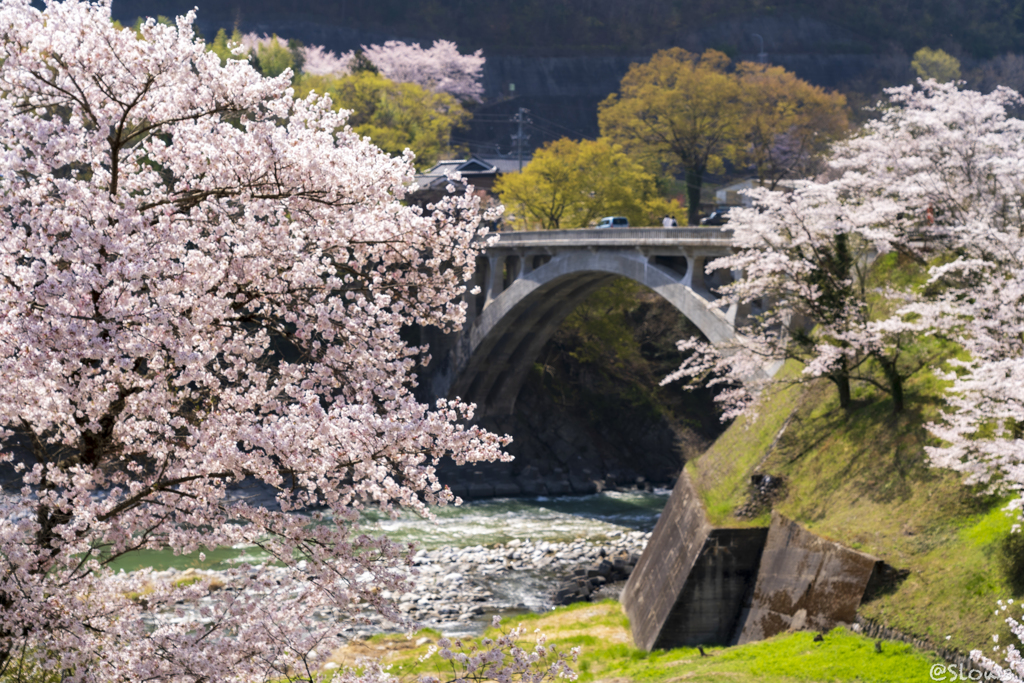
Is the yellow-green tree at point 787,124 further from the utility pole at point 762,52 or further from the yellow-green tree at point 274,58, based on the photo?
the utility pole at point 762,52

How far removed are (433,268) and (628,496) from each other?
2414cm

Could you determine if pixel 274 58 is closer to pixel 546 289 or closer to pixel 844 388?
pixel 546 289

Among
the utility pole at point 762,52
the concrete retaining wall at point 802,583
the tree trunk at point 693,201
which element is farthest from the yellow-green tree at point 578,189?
the utility pole at point 762,52

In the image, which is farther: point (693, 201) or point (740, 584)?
point (693, 201)

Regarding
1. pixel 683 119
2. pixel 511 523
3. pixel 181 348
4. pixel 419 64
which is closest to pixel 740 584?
pixel 181 348

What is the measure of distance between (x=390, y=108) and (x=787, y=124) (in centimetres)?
2029

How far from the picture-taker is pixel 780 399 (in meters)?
15.8

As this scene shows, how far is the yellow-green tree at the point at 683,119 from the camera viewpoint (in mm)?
40312

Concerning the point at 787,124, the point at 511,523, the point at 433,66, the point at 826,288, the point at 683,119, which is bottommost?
the point at 511,523

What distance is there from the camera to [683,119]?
40875 mm

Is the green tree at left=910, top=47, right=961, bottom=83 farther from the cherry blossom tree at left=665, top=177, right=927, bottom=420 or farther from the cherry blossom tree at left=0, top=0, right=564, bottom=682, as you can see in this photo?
the cherry blossom tree at left=0, top=0, right=564, bottom=682

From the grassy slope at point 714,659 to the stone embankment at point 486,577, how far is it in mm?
1743

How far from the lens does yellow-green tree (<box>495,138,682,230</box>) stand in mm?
33781

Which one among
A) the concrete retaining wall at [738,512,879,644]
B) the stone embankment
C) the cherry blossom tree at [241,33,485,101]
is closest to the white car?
the stone embankment
